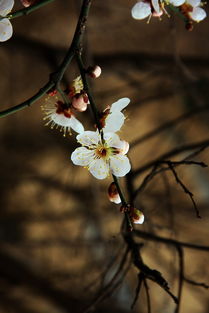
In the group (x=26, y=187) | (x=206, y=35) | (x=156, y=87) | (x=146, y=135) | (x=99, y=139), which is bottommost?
(x=99, y=139)

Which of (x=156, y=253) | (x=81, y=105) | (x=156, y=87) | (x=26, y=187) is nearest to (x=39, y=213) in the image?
(x=26, y=187)

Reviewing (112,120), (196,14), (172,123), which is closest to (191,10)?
(196,14)

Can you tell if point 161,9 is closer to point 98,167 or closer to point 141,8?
point 141,8

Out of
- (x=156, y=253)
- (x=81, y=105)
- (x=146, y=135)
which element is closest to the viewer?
(x=81, y=105)

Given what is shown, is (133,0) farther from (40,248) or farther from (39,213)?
(40,248)

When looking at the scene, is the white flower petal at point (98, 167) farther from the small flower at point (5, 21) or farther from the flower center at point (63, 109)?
the small flower at point (5, 21)

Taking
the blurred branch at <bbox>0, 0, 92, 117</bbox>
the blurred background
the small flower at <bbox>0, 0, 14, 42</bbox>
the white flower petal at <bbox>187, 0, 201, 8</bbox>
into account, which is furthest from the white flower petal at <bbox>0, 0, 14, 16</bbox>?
the blurred background

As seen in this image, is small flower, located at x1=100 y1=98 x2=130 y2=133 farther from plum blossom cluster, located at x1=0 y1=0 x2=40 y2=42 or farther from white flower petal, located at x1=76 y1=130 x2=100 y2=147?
plum blossom cluster, located at x1=0 y1=0 x2=40 y2=42

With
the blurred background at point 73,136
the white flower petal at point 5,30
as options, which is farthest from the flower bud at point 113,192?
the blurred background at point 73,136
